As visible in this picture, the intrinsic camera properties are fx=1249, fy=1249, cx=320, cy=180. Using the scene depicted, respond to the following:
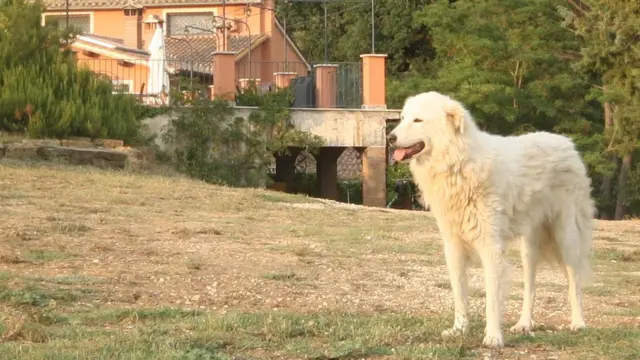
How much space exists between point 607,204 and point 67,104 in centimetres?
1910

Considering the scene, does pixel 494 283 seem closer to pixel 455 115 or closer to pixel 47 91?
pixel 455 115

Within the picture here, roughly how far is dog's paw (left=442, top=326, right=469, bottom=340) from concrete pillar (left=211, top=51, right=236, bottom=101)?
2237cm

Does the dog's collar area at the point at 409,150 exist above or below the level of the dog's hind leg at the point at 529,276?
above

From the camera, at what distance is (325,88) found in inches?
1233

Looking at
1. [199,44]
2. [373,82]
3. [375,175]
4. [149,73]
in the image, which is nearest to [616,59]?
[373,82]

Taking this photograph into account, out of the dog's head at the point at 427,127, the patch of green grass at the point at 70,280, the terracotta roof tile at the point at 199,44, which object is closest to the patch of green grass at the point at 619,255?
the patch of green grass at the point at 70,280

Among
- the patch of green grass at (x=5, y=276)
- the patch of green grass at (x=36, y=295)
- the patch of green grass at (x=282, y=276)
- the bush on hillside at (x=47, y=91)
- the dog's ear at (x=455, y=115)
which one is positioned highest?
the bush on hillside at (x=47, y=91)

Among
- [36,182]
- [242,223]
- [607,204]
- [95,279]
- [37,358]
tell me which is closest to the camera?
[37,358]

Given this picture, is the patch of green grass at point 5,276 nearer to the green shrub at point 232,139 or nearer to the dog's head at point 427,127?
the dog's head at point 427,127

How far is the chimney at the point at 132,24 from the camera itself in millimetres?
47000

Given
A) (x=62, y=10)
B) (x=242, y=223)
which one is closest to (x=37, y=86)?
(x=242, y=223)

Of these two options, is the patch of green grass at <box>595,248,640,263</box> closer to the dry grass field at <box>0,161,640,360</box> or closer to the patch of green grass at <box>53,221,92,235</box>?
the dry grass field at <box>0,161,640,360</box>

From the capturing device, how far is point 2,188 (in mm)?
17438

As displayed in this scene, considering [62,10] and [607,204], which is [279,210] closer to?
[607,204]
